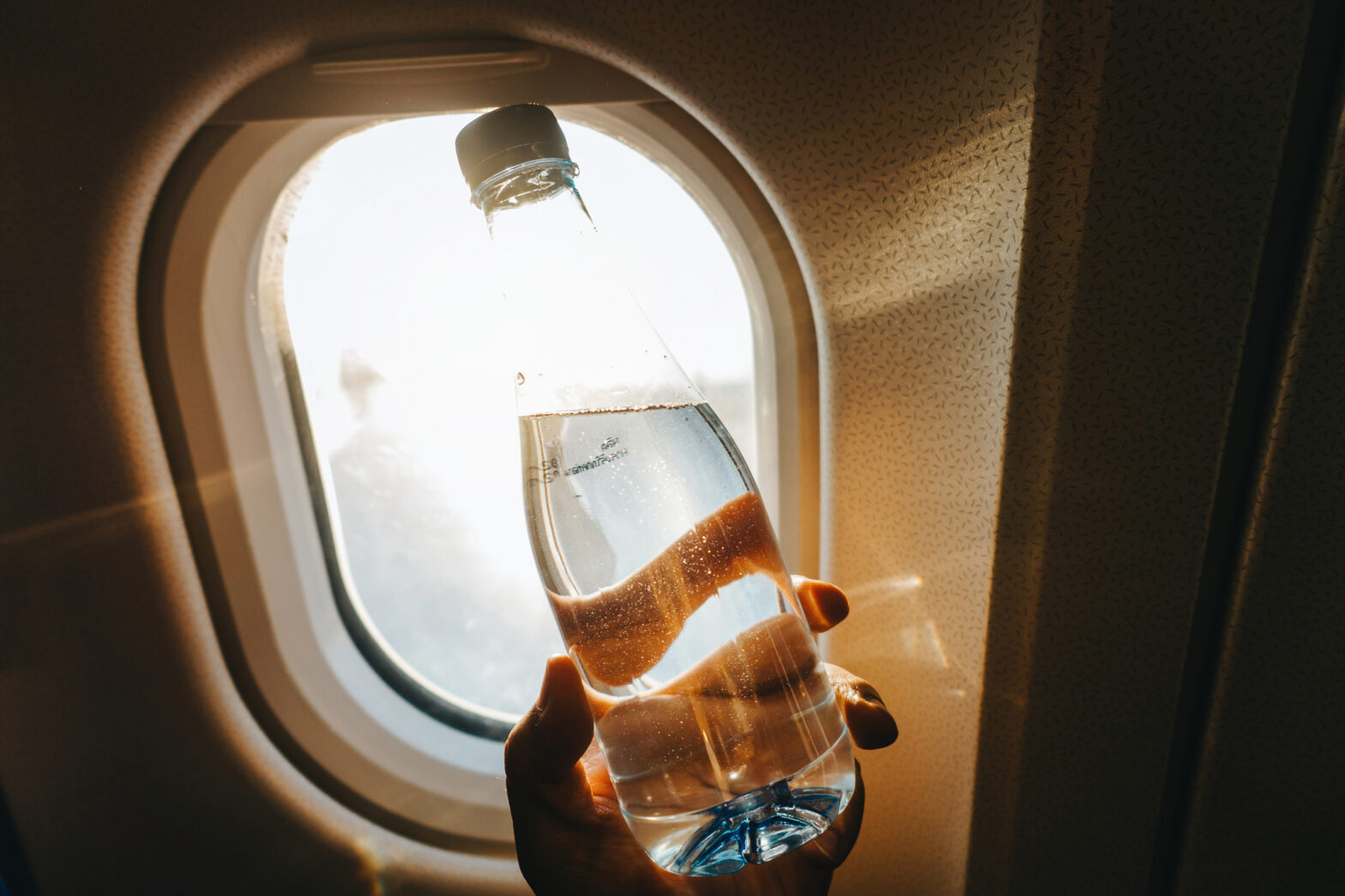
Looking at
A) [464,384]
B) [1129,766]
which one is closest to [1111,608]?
[1129,766]

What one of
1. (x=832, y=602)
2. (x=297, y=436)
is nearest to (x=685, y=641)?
(x=832, y=602)

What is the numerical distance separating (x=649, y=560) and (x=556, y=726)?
0.56ft

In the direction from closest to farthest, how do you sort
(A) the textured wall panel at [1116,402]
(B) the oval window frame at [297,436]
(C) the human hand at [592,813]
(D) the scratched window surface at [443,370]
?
(A) the textured wall panel at [1116,402], (C) the human hand at [592,813], (B) the oval window frame at [297,436], (D) the scratched window surface at [443,370]

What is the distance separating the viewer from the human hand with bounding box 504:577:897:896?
519mm

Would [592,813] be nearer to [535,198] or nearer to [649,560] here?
[649,560]

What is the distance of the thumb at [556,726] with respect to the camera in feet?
1.68

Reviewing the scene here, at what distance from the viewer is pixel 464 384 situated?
87 cm

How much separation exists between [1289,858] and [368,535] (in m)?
1.26

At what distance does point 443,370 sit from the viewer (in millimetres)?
873

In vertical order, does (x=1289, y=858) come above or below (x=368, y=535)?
below

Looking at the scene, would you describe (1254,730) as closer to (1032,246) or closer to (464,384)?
(1032,246)

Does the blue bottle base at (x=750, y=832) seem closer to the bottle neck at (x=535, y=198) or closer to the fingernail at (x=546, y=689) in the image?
the fingernail at (x=546, y=689)

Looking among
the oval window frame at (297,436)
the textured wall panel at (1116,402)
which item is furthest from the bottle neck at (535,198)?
the textured wall panel at (1116,402)

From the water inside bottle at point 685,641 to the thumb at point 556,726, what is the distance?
41 mm
